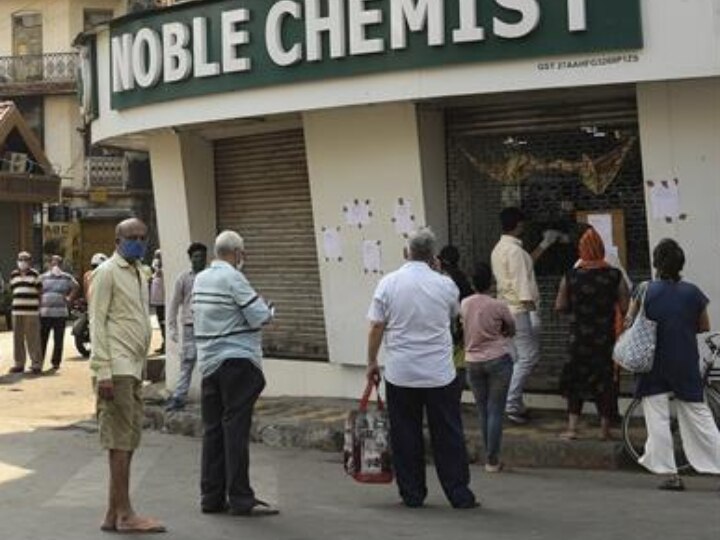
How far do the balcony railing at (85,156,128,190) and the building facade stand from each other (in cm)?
2879

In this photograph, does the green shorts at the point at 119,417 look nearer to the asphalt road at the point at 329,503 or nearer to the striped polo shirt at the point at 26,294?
the asphalt road at the point at 329,503

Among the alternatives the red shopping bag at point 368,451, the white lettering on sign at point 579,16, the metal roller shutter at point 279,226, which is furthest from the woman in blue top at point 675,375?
the metal roller shutter at point 279,226

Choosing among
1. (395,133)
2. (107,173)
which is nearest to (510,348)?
(395,133)

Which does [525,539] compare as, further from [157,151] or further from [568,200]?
[157,151]

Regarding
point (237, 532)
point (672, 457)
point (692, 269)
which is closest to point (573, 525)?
point (672, 457)

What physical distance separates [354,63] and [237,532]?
451 centimetres

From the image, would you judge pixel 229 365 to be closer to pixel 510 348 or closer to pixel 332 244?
pixel 510 348

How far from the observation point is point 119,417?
22.2 ft

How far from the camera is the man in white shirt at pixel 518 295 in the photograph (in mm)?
9641

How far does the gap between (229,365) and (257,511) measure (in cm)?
96

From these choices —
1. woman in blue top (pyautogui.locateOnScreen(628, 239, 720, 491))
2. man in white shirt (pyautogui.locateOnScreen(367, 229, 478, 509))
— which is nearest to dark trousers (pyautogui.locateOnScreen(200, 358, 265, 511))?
man in white shirt (pyautogui.locateOnScreen(367, 229, 478, 509))

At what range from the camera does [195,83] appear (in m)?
10.8

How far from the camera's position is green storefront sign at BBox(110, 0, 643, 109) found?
8789 millimetres

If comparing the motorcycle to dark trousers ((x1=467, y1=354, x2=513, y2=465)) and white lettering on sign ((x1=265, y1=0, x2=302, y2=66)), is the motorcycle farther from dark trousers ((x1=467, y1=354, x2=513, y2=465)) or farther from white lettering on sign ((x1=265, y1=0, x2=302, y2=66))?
dark trousers ((x1=467, y1=354, x2=513, y2=465))
